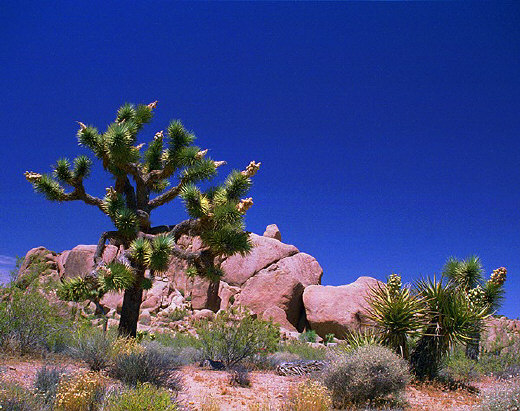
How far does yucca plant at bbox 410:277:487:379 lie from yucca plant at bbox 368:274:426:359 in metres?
0.32

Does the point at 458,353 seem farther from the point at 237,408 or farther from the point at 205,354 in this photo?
the point at 237,408

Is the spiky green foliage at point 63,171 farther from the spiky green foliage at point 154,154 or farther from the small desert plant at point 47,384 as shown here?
the small desert plant at point 47,384

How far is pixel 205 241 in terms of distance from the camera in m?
11.3

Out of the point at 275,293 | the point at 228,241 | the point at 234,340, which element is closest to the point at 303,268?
the point at 275,293

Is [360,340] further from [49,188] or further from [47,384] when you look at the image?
[49,188]

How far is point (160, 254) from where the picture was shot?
10305mm

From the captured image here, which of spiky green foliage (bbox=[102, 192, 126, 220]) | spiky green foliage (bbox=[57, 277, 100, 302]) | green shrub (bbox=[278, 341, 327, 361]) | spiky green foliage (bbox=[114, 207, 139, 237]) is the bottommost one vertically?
green shrub (bbox=[278, 341, 327, 361])

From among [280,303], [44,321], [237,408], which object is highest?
[280,303]

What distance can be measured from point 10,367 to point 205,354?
20.4 ft

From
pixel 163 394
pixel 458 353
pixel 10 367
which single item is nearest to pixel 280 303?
pixel 458 353

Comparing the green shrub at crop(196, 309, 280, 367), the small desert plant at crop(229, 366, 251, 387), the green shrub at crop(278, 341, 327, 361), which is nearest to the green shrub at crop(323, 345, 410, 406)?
the small desert plant at crop(229, 366, 251, 387)

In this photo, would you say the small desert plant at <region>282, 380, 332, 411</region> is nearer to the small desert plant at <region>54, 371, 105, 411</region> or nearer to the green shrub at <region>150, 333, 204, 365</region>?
the small desert plant at <region>54, 371, 105, 411</region>

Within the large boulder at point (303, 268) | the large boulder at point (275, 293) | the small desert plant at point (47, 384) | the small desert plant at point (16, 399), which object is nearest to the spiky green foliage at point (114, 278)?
the small desert plant at point (47, 384)

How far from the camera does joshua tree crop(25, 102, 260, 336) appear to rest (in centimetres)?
1054
